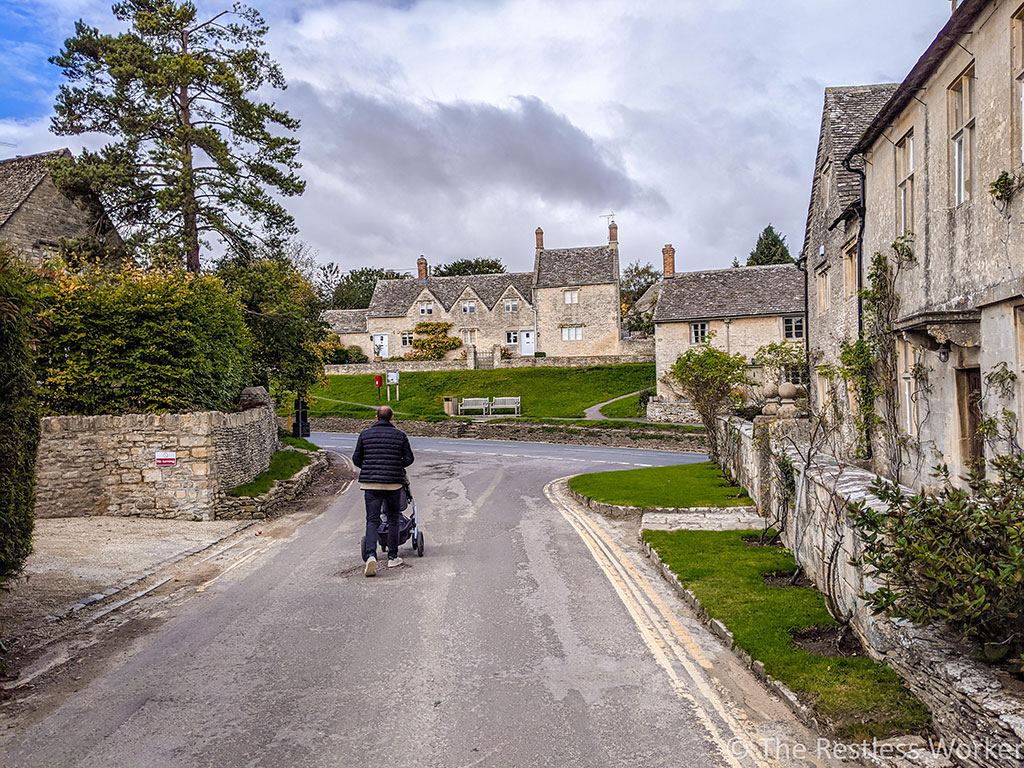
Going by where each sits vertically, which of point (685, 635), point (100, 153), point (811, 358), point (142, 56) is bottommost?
point (685, 635)

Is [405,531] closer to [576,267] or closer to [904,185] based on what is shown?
[904,185]

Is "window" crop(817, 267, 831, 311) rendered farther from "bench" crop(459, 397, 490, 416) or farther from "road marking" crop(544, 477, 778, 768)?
"bench" crop(459, 397, 490, 416)

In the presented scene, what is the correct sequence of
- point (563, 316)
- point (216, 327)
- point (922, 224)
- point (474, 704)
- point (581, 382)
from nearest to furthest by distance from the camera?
1. point (474, 704)
2. point (922, 224)
3. point (216, 327)
4. point (581, 382)
5. point (563, 316)

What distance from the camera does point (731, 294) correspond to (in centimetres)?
4975

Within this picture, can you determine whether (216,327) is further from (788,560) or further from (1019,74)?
(1019,74)

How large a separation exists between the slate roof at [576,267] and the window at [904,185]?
182ft

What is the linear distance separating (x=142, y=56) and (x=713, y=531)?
22647 millimetres

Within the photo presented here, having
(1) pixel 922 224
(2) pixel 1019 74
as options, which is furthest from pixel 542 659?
(1) pixel 922 224

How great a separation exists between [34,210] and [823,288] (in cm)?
2954

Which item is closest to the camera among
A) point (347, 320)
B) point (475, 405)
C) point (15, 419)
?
point (15, 419)

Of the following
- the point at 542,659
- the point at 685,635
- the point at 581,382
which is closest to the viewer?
the point at 542,659

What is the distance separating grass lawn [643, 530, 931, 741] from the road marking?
1.61 feet

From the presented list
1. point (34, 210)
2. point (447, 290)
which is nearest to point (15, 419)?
point (34, 210)

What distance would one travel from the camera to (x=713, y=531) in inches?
533
